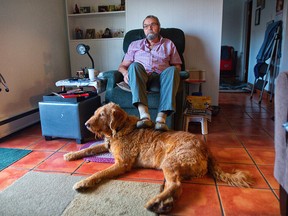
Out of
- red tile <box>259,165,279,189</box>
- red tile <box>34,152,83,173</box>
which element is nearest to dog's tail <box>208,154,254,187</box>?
red tile <box>259,165,279,189</box>

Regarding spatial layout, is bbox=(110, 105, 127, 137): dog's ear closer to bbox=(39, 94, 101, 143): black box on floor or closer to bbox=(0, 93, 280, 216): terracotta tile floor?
bbox=(0, 93, 280, 216): terracotta tile floor

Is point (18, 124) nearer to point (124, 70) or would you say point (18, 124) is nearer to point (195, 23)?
point (124, 70)

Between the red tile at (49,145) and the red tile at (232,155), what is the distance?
4.24 feet

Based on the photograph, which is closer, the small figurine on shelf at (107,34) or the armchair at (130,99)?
the armchair at (130,99)

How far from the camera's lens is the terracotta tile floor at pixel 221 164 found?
1194 millimetres

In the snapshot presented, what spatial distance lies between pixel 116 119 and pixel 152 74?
0.73 metres

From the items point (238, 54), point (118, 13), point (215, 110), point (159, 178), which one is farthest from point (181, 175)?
point (238, 54)

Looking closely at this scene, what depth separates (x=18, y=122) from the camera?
245 cm

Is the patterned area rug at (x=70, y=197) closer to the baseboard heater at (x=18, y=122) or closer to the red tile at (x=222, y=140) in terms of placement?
the red tile at (x=222, y=140)

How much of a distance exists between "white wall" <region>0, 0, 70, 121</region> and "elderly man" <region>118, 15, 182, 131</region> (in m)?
1.10

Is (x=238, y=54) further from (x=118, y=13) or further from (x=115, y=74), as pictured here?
(x=115, y=74)

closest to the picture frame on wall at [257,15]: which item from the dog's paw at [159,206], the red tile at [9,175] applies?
the dog's paw at [159,206]

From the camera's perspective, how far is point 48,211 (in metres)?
1.15

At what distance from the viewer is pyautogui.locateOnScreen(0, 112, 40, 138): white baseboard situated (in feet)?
7.40
